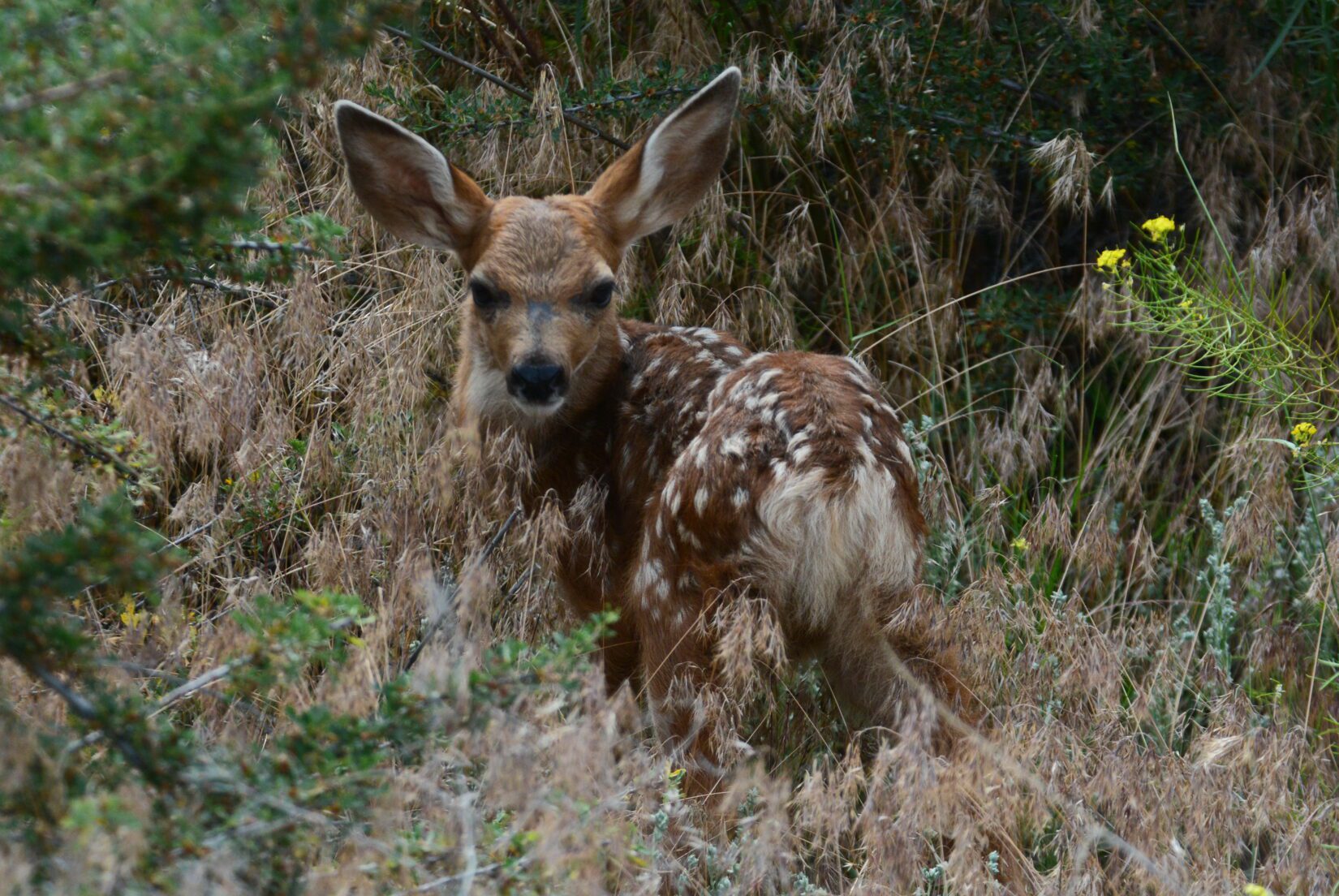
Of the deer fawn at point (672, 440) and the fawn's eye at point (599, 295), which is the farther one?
the fawn's eye at point (599, 295)

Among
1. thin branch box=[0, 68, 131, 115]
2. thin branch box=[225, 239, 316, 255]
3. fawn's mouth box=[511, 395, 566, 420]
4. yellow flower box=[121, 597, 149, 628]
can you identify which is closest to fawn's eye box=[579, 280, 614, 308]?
fawn's mouth box=[511, 395, 566, 420]

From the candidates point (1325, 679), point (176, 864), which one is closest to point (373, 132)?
point (176, 864)

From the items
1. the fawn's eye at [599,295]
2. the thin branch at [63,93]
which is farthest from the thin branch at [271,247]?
the fawn's eye at [599,295]

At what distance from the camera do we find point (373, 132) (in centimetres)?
422

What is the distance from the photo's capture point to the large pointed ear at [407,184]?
4211mm

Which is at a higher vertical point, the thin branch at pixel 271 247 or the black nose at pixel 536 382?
the thin branch at pixel 271 247

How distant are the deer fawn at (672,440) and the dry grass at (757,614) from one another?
21 cm

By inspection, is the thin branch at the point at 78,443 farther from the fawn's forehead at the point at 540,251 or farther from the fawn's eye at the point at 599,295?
the fawn's eye at the point at 599,295

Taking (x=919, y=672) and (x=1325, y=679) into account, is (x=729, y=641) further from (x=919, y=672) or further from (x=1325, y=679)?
(x=1325, y=679)

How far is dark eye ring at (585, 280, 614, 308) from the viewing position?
13.8ft

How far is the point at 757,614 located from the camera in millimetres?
3375

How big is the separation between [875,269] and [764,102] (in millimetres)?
727

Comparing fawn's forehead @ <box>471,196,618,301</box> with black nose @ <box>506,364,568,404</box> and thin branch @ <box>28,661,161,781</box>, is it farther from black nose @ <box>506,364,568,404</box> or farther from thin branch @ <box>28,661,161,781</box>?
thin branch @ <box>28,661,161,781</box>

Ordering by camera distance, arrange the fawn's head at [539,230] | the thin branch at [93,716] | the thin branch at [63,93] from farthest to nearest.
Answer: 1. the fawn's head at [539,230]
2. the thin branch at [93,716]
3. the thin branch at [63,93]
